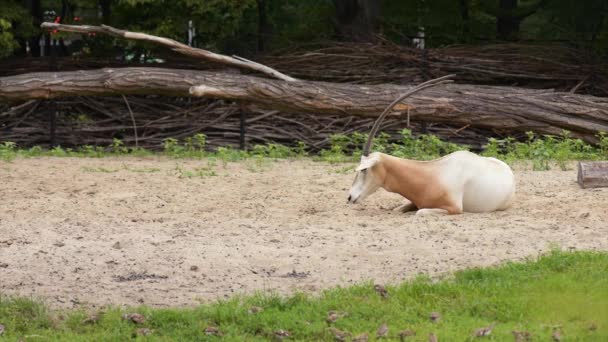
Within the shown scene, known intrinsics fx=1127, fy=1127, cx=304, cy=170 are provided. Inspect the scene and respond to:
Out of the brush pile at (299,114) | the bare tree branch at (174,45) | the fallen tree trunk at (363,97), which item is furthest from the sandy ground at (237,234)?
the brush pile at (299,114)

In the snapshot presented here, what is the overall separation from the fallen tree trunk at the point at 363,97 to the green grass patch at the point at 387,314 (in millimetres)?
7068

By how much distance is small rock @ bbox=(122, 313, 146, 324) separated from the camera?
5.89 m

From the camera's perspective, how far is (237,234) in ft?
26.4

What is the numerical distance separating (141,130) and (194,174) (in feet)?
15.9

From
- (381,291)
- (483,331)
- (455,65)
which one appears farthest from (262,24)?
(483,331)

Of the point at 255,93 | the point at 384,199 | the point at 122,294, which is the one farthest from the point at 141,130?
the point at 122,294

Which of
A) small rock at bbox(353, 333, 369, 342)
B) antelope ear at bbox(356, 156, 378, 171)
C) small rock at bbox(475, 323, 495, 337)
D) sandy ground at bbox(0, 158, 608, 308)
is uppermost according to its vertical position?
antelope ear at bbox(356, 156, 378, 171)

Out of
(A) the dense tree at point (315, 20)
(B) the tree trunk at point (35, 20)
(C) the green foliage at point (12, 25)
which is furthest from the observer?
(B) the tree trunk at point (35, 20)

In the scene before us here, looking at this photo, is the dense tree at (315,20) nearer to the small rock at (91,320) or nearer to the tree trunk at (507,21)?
the tree trunk at (507,21)

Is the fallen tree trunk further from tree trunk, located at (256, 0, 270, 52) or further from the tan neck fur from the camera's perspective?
the tan neck fur

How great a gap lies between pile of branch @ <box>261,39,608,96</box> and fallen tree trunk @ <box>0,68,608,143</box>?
167 centimetres

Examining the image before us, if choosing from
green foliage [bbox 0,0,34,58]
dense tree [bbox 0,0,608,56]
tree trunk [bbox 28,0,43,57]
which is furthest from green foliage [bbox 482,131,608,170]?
tree trunk [bbox 28,0,43,57]

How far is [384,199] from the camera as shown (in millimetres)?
9711

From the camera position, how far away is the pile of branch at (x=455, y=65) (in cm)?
1579
